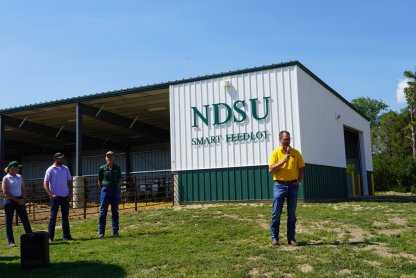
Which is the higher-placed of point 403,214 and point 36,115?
point 36,115

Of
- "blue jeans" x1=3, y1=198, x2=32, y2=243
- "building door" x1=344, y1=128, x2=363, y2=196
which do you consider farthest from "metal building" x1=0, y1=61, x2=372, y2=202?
"blue jeans" x1=3, y1=198, x2=32, y2=243

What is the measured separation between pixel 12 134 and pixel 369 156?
20.7 metres

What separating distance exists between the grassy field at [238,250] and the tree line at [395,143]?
83.8 feet

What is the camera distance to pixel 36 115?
23.5 meters

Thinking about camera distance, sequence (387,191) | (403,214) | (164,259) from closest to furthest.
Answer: (164,259), (403,214), (387,191)

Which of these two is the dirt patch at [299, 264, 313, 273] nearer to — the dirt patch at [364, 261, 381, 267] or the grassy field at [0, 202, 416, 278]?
the grassy field at [0, 202, 416, 278]

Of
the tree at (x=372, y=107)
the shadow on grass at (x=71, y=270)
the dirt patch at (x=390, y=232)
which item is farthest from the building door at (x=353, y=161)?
the tree at (x=372, y=107)

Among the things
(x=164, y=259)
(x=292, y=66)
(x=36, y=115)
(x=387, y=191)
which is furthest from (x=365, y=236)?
(x=387, y=191)

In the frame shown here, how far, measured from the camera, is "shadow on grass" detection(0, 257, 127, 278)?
642cm

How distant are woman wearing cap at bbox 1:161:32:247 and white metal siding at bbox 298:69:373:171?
913 cm

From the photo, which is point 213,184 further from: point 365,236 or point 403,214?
point 365,236

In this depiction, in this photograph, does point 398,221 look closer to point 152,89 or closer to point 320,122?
point 320,122

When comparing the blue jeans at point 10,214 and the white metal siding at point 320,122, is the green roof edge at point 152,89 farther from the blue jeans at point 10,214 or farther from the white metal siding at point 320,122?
the blue jeans at point 10,214

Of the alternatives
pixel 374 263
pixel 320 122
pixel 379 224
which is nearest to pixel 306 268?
pixel 374 263
